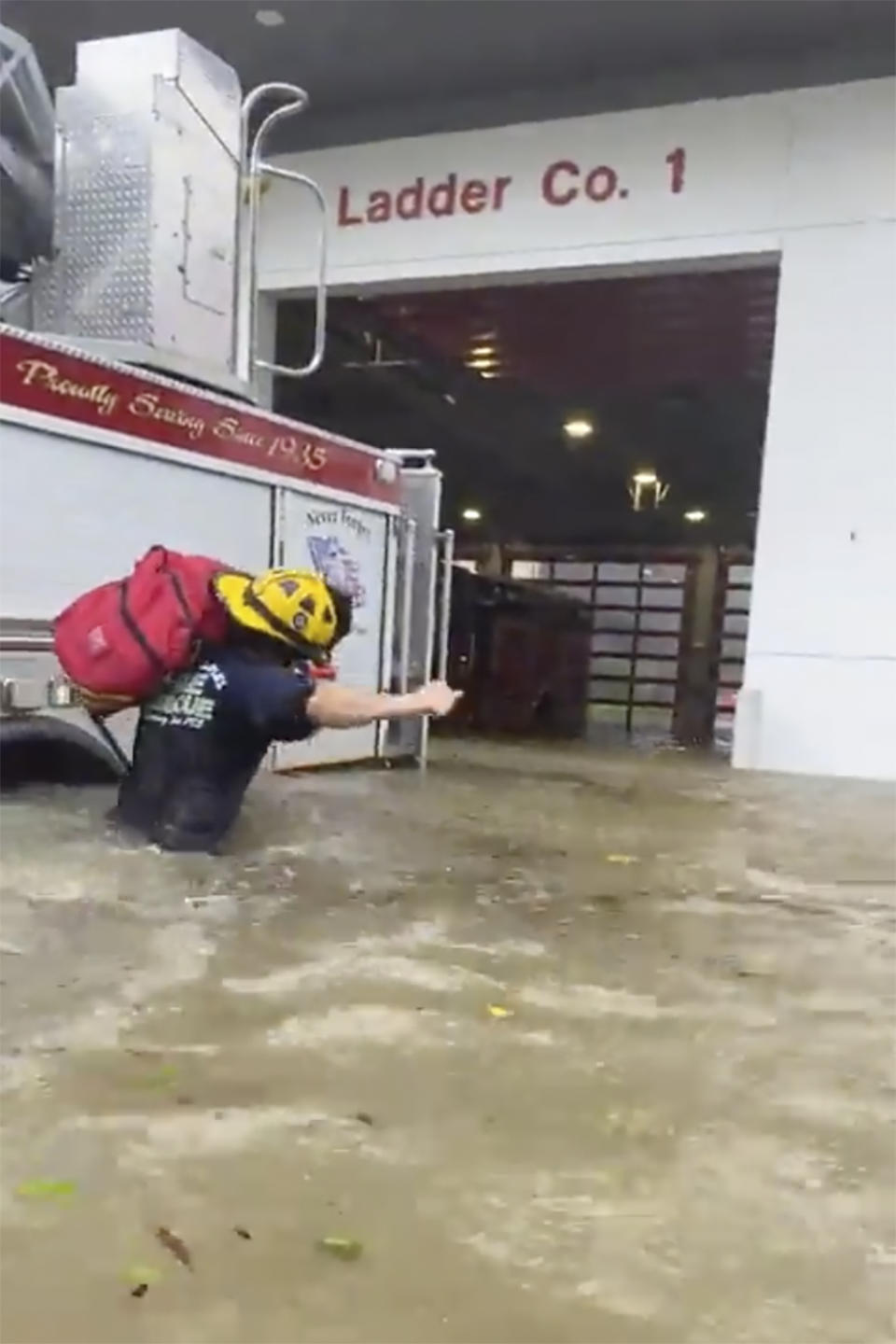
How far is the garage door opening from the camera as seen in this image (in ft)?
32.6

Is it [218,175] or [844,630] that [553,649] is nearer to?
[844,630]

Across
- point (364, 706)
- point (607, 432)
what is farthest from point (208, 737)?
point (607, 432)

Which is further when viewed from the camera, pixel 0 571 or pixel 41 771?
pixel 41 771

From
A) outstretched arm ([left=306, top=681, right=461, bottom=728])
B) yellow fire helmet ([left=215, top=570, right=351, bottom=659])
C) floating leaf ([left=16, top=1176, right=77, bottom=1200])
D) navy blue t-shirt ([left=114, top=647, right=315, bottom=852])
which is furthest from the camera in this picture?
yellow fire helmet ([left=215, top=570, right=351, bottom=659])

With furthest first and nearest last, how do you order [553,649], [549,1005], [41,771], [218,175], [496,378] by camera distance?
[553,649] → [496,378] → [218,175] → [41,771] → [549,1005]

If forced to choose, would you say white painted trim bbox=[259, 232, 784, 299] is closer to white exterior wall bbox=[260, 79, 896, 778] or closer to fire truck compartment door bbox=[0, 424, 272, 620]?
white exterior wall bbox=[260, 79, 896, 778]

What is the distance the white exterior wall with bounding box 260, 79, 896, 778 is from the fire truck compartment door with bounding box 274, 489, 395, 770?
8.37 feet

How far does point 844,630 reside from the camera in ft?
24.6

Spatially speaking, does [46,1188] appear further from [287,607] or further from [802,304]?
[802,304]

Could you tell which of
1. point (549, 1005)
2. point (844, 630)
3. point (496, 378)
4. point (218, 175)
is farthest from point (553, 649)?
point (549, 1005)

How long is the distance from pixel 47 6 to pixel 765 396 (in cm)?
772

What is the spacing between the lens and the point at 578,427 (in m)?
14.5

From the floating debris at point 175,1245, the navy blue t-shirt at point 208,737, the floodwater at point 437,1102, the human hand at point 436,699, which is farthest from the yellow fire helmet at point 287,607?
the floating debris at point 175,1245

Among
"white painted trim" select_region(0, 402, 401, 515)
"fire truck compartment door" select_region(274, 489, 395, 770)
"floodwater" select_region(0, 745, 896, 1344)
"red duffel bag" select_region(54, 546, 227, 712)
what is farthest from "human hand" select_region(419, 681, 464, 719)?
"fire truck compartment door" select_region(274, 489, 395, 770)
